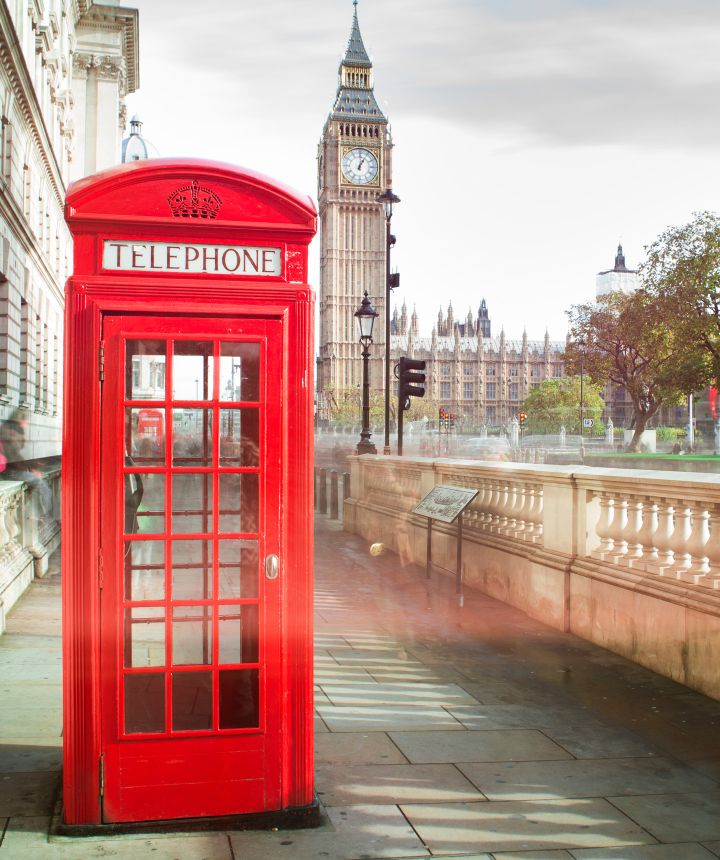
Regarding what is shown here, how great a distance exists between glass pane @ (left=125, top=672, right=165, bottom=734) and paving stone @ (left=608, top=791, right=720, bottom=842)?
205 centimetres

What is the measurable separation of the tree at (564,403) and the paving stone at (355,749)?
8767 cm

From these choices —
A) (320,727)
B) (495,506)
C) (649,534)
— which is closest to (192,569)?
(320,727)

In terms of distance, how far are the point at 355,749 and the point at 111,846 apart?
159cm

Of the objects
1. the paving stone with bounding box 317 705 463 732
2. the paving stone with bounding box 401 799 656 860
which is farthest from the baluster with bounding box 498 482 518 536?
the paving stone with bounding box 401 799 656 860

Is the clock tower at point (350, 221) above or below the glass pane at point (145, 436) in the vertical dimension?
above

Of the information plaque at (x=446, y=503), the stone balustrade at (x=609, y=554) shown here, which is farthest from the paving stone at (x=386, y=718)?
the information plaque at (x=446, y=503)

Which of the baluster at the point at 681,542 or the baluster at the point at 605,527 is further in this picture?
the baluster at the point at 605,527

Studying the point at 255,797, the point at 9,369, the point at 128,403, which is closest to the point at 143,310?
the point at 128,403

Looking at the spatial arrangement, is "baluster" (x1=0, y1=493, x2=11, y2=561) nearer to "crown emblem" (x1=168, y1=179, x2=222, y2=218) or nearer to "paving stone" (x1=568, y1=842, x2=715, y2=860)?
"crown emblem" (x1=168, y1=179, x2=222, y2=218)

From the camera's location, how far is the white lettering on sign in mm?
3832

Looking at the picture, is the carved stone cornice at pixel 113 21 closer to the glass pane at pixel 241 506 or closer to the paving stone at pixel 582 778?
the glass pane at pixel 241 506

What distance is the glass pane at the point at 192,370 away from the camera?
3.78 metres

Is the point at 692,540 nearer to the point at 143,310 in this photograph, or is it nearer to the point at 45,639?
the point at 143,310

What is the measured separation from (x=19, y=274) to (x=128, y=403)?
16698 mm
